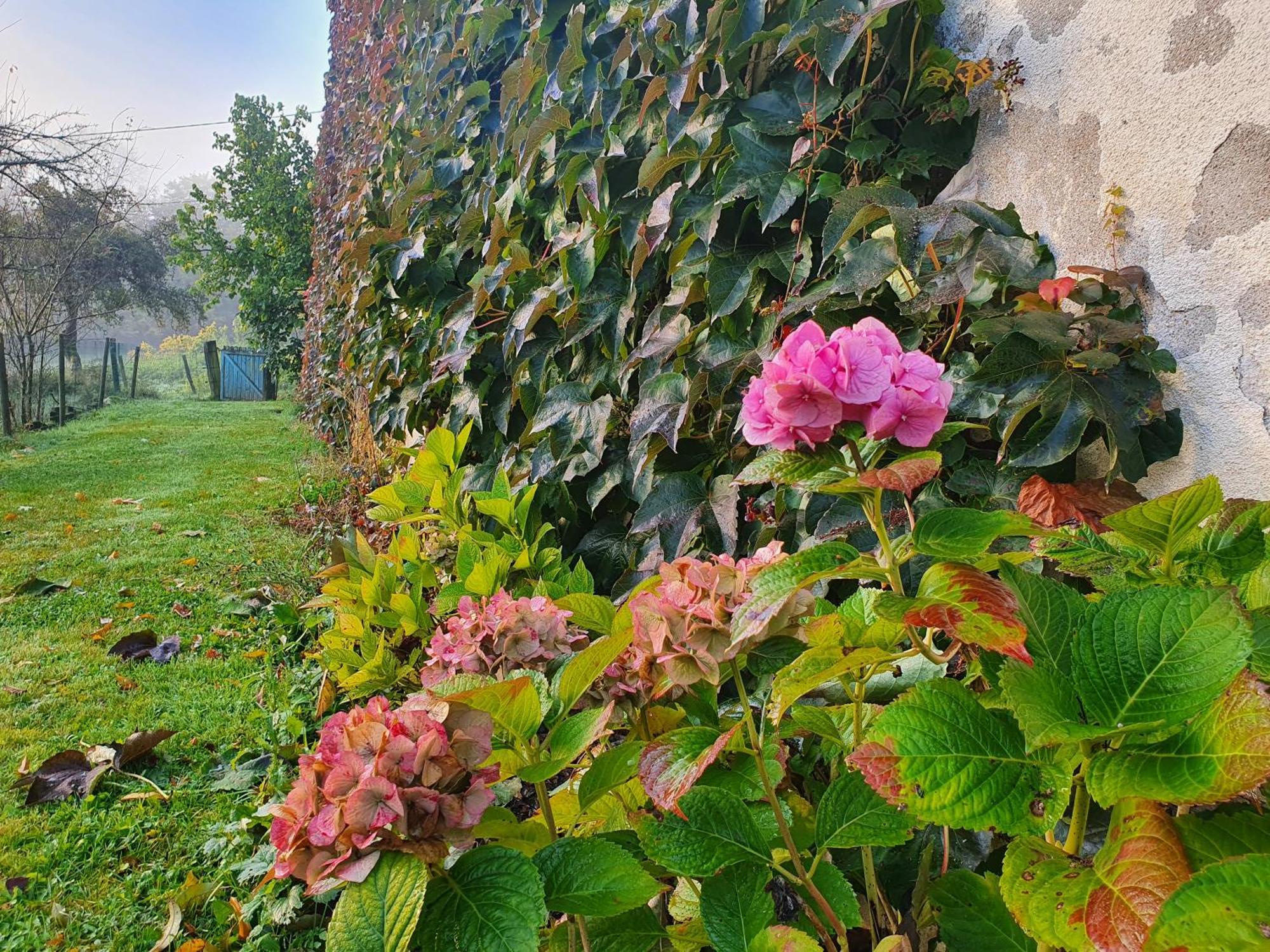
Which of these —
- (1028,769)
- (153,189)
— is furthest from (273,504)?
(153,189)

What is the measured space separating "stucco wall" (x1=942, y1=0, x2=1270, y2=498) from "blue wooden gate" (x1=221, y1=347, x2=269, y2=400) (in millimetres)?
22555

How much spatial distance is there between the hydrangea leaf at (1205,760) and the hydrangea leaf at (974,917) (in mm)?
247

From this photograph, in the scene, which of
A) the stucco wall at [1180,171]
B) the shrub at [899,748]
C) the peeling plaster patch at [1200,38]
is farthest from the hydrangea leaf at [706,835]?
the peeling plaster patch at [1200,38]

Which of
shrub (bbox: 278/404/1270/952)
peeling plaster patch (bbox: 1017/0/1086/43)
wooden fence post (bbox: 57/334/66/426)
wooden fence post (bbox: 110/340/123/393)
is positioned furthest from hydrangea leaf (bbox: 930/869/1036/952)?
wooden fence post (bbox: 110/340/123/393)

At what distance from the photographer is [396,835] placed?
26.6 inches

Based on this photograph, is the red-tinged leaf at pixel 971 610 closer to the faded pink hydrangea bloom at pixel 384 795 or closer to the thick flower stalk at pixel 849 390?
the thick flower stalk at pixel 849 390

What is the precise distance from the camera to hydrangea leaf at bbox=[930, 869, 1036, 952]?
2.21 ft

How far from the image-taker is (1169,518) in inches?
24.7

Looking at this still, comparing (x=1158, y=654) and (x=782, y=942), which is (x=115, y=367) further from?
(x=1158, y=654)

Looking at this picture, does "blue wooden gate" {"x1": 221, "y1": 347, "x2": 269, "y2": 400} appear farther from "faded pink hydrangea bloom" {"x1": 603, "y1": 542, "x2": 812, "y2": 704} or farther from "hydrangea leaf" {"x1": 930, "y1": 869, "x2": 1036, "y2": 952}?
"hydrangea leaf" {"x1": 930, "y1": 869, "x2": 1036, "y2": 952}

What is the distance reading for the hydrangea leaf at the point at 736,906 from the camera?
0.68 meters

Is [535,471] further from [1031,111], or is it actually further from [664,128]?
[1031,111]

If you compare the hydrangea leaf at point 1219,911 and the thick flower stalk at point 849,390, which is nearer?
the hydrangea leaf at point 1219,911

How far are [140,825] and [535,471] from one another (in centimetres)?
147
